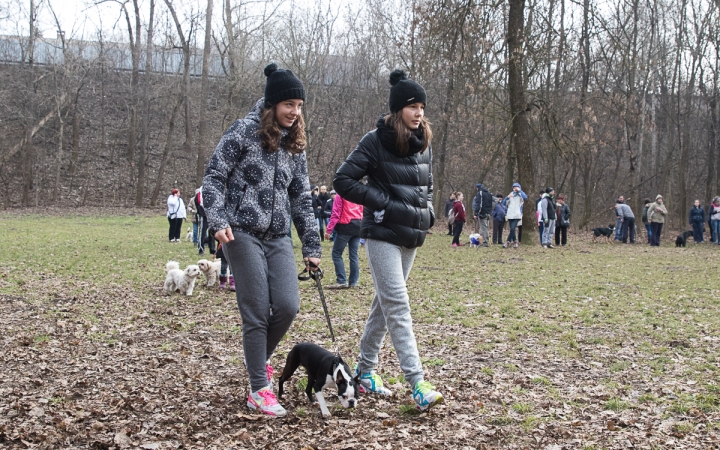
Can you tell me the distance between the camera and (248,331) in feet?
13.7

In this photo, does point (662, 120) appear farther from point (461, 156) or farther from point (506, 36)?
point (506, 36)

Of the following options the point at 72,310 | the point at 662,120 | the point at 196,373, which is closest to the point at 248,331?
the point at 196,373

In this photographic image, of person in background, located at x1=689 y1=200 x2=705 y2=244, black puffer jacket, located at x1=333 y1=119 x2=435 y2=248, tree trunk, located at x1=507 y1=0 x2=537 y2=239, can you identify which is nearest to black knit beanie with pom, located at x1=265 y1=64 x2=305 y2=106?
black puffer jacket, located at x1=333 y1=119 x2=435 y2=248

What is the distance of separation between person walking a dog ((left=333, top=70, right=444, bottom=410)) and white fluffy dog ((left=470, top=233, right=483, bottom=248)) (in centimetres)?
1698

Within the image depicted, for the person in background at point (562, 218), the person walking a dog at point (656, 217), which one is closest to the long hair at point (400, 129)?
the person in background at point (562, 218)

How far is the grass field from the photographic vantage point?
397 cm

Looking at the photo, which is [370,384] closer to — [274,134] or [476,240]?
[274,134]

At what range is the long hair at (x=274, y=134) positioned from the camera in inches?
166

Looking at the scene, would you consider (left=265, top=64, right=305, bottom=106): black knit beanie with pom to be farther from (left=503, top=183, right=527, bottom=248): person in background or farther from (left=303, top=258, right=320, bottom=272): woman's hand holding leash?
(left=503, top=183, right=527, bottom=248): person in background

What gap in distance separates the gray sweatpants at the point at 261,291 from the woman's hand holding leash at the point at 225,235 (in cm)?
12

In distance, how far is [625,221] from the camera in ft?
83.2

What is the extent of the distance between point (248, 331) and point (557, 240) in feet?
66.1

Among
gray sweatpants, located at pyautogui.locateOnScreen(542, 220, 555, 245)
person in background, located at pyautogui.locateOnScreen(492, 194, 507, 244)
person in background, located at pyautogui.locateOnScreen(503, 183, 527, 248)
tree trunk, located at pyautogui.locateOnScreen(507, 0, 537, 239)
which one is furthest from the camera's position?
person in background, located at pyautogui.locateOnScreen(492, 194, 507, 244)

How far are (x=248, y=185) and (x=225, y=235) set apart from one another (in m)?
0.40
